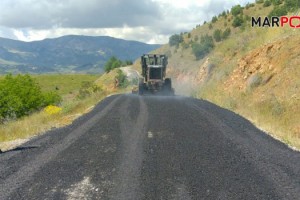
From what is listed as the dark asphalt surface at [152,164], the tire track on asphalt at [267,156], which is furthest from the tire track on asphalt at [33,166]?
the tire track on asphalt at [267,156]

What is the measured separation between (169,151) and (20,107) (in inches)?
1596

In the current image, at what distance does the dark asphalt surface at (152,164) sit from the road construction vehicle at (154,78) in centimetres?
1688

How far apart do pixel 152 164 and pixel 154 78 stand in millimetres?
22831

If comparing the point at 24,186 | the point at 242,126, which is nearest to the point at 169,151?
the point at 24,186

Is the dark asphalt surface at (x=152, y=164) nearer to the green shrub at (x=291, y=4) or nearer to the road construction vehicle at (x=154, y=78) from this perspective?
the road construction vehicle at (x=154, y=78)

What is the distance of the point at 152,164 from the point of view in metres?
8.61

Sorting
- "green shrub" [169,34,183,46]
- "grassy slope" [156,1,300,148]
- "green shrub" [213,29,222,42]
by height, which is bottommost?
"grassy slope" [156,1,300,148]

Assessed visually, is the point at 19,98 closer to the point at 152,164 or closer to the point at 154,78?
the point at 154,78

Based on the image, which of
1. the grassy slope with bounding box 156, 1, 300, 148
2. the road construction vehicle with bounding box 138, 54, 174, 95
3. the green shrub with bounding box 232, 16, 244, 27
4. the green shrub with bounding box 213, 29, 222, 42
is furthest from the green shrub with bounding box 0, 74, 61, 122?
the green shrub with bounding box 232, 16, 244, 27

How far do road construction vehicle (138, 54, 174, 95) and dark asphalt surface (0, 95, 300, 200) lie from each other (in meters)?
16.9

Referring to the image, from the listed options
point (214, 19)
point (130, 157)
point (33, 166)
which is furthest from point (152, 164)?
point (214, 19)

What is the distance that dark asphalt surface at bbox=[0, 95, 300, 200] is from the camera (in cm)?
686

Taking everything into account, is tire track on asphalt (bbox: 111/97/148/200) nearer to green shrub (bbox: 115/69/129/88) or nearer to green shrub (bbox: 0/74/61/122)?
→ green shrub (bbox: 0/74/61/122)

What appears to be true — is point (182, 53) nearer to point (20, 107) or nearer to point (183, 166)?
point (20, 107)
